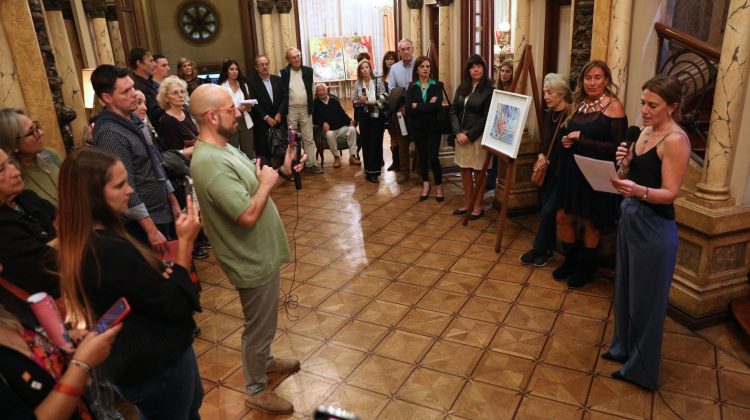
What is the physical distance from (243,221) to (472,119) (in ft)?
10.8

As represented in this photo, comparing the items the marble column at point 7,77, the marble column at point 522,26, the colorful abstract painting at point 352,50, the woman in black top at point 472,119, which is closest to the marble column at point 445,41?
the woman in black top at point 472,119

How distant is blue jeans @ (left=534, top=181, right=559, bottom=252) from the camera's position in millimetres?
3845

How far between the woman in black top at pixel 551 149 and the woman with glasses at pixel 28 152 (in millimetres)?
3161

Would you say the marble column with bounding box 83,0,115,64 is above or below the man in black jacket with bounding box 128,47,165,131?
above

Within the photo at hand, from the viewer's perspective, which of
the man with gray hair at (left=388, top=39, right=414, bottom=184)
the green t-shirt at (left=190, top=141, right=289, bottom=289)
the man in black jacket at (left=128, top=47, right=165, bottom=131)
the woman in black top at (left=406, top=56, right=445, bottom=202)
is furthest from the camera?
the man with gray hair at (left=388, top=39, right=414, bottom=184)

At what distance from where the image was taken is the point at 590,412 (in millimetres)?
2484

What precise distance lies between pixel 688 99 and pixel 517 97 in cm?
144

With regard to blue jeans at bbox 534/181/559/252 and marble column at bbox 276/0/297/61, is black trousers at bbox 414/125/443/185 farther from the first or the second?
marble column at bbox 276/0/297/61

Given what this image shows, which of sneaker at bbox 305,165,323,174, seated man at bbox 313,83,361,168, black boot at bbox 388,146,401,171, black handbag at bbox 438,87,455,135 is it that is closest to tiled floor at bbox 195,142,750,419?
black handbag at bbox 438,87,455,135

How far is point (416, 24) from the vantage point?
314 inches

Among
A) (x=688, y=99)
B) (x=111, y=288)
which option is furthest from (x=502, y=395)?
(x=688, y=99)

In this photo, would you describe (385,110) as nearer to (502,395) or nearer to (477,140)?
(477,140)

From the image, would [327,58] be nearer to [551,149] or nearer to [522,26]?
[522,26]

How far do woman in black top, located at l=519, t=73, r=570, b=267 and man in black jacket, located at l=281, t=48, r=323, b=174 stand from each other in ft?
12.5
